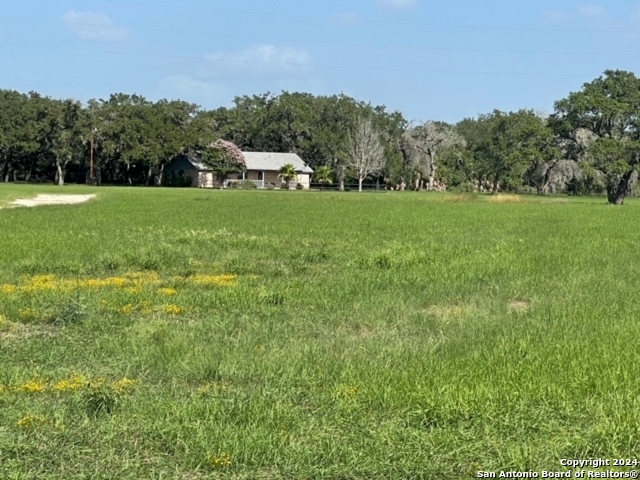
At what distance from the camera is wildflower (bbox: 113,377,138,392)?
17.0 feet

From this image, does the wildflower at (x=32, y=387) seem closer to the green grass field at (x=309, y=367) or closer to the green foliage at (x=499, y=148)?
the green grass field at (x=309, y=367)

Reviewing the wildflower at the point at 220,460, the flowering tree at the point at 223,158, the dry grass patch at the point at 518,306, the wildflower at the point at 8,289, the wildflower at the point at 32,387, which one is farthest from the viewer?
the flowering tree at the point at 223,158

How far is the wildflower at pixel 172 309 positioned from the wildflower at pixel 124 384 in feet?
9.38

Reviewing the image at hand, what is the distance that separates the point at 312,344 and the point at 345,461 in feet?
9.26

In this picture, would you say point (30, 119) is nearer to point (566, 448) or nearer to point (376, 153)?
point (376, 153)

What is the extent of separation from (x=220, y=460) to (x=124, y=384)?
1613 mm

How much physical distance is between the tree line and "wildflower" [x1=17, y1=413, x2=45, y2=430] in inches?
2660

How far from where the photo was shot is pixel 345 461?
4016 millimetres

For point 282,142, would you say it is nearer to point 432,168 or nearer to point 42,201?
point 432,168

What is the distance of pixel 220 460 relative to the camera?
13.0ft

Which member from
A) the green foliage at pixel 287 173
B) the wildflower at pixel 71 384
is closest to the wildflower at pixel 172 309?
the wildflower at pixel 71 384

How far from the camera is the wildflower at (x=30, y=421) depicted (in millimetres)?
4422

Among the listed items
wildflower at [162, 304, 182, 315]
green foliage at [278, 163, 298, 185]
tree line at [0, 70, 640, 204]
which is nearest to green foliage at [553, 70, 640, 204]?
tree line at [0, 70, 640, 204]

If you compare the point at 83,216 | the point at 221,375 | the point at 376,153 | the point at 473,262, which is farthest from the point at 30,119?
the point at 221,375
